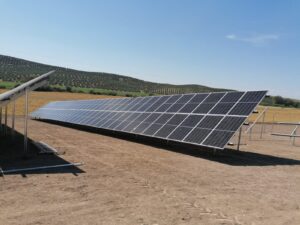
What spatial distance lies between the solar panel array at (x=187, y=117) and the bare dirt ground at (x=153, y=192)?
137 centimetres

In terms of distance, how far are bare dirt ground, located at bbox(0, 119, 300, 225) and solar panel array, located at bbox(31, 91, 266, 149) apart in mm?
1374

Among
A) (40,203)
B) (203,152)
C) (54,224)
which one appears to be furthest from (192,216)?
(203,152)

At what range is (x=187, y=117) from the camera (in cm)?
1847

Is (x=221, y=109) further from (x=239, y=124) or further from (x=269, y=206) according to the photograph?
(x=269, y=206)

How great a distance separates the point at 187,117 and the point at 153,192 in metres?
9.38

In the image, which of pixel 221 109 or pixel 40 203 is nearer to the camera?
pixel 40 203

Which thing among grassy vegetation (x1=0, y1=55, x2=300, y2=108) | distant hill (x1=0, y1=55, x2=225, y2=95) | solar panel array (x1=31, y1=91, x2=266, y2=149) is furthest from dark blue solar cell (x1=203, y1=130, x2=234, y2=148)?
distant hill (x1=0, y1=55, x2=225, y2=95)

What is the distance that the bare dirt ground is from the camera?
752 cm

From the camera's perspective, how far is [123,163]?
13.4 m

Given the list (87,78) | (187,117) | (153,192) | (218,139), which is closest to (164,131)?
(187,117)

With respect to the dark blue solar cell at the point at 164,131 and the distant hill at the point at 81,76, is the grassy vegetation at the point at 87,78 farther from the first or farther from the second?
the dark blue solar cell at the point at 164,131

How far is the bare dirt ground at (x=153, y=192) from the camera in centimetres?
752

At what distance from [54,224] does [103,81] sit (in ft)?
402

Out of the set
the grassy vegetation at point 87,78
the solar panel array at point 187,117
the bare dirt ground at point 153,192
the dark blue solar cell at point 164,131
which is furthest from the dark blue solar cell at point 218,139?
the grassy vegetation at point 87,78
